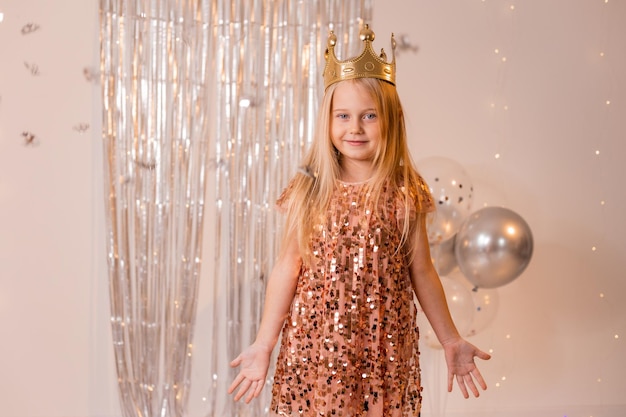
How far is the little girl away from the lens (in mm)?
1852

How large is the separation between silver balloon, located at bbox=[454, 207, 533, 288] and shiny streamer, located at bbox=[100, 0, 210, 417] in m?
1.17

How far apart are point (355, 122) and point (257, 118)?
146 centimetres

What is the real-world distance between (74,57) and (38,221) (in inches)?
28.7

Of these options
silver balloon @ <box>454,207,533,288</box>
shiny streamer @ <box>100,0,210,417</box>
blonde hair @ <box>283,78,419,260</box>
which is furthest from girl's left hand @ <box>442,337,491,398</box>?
shiny streamer @ <box>100,0,210,417</box>

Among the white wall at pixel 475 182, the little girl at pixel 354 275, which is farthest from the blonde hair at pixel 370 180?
the white wall at pixel 475 182

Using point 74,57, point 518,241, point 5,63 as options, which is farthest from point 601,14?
point 5,63

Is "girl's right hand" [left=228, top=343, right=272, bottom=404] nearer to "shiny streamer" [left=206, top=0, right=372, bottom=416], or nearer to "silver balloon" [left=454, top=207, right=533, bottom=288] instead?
"silver balloon" [left=454, top=207, right=533, bottom=288]

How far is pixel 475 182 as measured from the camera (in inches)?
138

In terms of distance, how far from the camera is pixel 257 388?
191cm

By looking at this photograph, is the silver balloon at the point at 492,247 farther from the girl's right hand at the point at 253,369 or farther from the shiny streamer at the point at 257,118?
the girl's right hand at the point at 253,369

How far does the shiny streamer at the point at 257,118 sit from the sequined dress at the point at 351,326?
1422mm

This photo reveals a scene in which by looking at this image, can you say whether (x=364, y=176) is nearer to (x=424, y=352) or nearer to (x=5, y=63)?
(x=424, y=352)

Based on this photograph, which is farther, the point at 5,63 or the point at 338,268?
the point at 5,63

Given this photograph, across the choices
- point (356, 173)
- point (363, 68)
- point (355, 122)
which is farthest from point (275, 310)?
point (363, 68)
